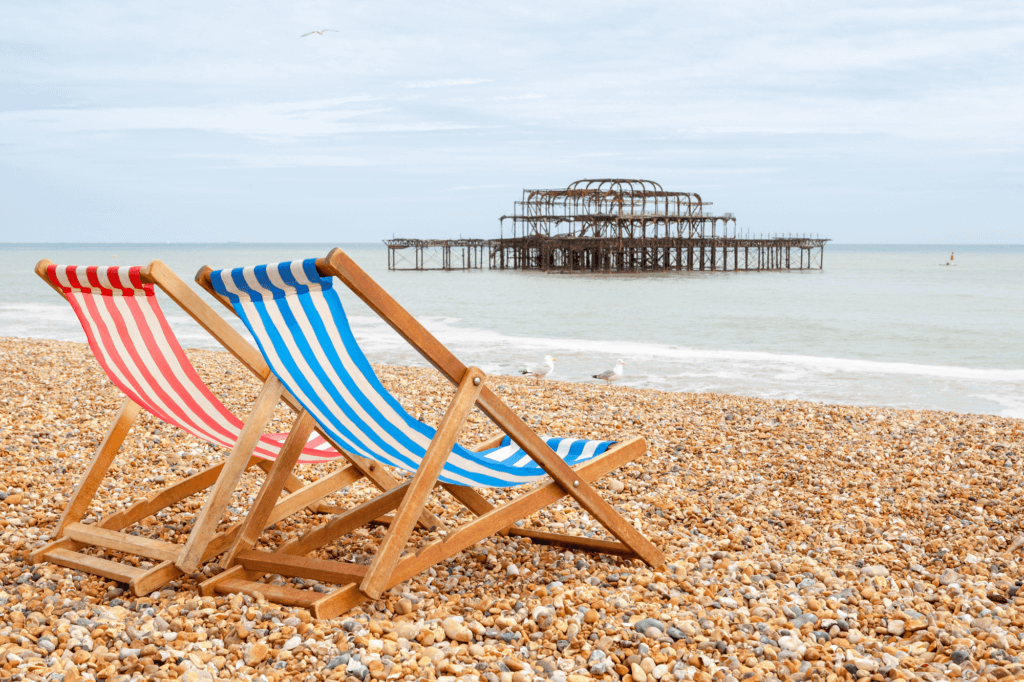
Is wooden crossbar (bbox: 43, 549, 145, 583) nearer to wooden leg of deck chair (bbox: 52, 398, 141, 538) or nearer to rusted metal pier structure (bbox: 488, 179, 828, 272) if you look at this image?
wooden leg of deck chair (bbox: 52, 398, 141, 538)

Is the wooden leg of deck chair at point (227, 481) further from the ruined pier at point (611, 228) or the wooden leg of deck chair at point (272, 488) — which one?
the ruined pier at point (611, 228)

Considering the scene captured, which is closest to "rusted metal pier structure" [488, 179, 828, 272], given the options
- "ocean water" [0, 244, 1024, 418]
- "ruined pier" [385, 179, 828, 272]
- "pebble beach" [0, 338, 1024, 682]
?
"ruined pier" [385, 179, 828, 272]

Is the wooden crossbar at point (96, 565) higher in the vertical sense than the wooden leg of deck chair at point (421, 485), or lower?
lower

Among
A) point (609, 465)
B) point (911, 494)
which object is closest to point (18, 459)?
point (609, 465)

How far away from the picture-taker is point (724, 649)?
6.88 feet

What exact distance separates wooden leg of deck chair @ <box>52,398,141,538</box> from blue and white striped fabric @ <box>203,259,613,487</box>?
778 mm

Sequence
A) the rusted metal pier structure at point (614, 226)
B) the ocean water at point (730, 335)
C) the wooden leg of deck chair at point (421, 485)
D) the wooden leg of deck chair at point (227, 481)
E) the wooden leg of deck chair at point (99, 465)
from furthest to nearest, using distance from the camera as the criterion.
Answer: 1. the rusted metal pier structure at point (614, 226)
2. the ocean water at point (730, 335)
3. the wooden leg of deck chair at point (99, 465)
4. the wooden leg of deck chair at point (227, 481)
5. the wooden leg of deck chair at point (421, 485)

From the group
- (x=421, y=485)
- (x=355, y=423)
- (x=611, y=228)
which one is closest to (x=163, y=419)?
(x=355, y=423)

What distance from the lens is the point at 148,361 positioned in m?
2.60

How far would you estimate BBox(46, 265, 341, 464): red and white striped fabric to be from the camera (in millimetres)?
2531

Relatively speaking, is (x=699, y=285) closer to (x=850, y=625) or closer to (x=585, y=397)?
(x=585, y=397)

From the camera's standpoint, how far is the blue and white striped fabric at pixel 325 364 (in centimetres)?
207

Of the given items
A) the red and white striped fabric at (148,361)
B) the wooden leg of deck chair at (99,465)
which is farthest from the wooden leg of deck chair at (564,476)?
the wooden leg of deck chair at (99,465)

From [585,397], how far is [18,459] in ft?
12.2
